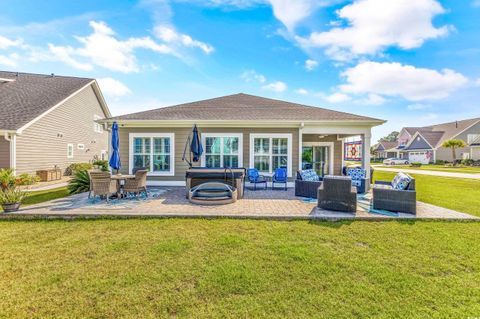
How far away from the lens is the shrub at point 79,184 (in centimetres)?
891

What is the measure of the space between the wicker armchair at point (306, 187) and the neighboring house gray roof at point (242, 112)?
3.20 m

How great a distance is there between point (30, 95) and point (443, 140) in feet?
186

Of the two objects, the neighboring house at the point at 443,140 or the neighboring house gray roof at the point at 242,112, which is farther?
the neighboring house at the point at 443,140

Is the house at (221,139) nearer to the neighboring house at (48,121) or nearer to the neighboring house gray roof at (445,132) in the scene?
the neighboring house at (48,121)

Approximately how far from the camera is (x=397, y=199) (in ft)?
20.0

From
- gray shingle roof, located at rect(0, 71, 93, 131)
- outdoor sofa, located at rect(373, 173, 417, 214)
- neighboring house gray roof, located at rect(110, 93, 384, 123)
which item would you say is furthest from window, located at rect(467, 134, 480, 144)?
gray shingle roof, located at rect(0, 71, 93, 131)

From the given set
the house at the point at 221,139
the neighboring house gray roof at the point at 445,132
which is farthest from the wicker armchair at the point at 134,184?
the neighboring house gray roof at the point at 445,132

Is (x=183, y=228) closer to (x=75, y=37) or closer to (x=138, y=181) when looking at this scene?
(x=138, y=181)

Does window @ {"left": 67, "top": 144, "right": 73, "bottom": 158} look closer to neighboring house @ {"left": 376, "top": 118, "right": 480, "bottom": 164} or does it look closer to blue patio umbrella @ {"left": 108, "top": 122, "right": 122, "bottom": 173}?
blue patio umbrella @ {"left": 108, "top": 122, "right": 122, "bottom": 173}

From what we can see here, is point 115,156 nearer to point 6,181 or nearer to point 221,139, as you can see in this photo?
point 6,181

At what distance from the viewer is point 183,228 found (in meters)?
4.99

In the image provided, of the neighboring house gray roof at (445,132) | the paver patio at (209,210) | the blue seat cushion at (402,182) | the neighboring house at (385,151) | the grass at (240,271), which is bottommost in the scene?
the grass at (240,271)

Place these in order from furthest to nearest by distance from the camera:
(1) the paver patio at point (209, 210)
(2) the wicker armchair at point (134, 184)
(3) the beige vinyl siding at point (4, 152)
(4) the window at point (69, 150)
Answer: (4) the window at point (69, 150), (3) the beige vinyl siding at point (4, 152), (2) the wicker armchair at point (134, 184), (1) the paver patio at point (209, 210)

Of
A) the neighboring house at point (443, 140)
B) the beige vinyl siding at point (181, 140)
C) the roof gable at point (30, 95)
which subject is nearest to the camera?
the beige vinyl siding at point (181, 140)
